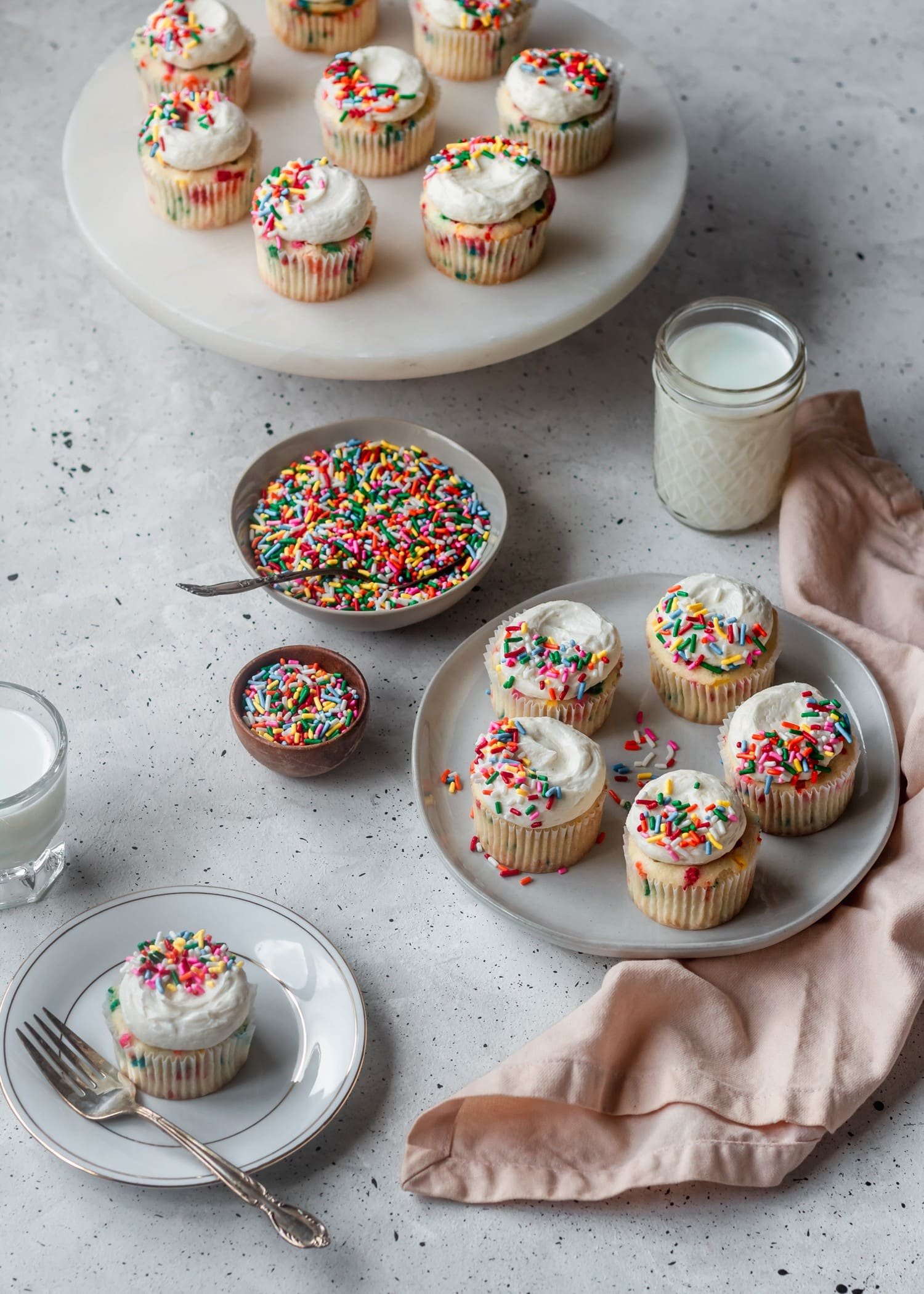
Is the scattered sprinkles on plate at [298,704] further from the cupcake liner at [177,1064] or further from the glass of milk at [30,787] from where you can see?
the cupcake liner at [177,1064]

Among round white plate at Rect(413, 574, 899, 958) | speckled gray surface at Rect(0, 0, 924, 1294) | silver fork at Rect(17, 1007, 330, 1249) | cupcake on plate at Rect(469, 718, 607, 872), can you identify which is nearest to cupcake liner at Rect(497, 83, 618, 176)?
speckled gray surface at Rect(0, 0, 924, 1294)

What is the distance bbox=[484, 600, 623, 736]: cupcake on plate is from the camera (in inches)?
87.0

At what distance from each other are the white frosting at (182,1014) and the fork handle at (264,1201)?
109 mm

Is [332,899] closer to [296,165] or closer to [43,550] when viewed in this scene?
[43,550]

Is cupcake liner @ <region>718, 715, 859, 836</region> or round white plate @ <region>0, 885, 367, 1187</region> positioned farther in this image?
cupcake liner @ <region>718, 715, 859, 836</region>

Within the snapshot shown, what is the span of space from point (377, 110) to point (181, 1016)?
5.65 ft

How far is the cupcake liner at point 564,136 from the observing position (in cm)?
274

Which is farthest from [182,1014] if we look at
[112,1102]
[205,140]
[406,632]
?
[205,140]

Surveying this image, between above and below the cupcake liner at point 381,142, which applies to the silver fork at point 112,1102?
below

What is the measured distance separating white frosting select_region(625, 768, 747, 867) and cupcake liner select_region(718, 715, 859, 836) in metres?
0.06

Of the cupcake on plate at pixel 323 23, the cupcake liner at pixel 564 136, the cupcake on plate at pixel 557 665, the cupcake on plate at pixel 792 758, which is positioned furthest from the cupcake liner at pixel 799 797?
the cupcake on plate at pixel 323 23

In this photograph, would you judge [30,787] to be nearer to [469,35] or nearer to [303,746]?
[303,746]

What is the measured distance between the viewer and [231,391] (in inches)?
116

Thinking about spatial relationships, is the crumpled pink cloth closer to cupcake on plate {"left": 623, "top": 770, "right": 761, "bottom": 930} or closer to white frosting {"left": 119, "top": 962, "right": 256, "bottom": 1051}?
cupcake on plate {"left": 623, "top": 770, "right": 761, "bottom": 930}
